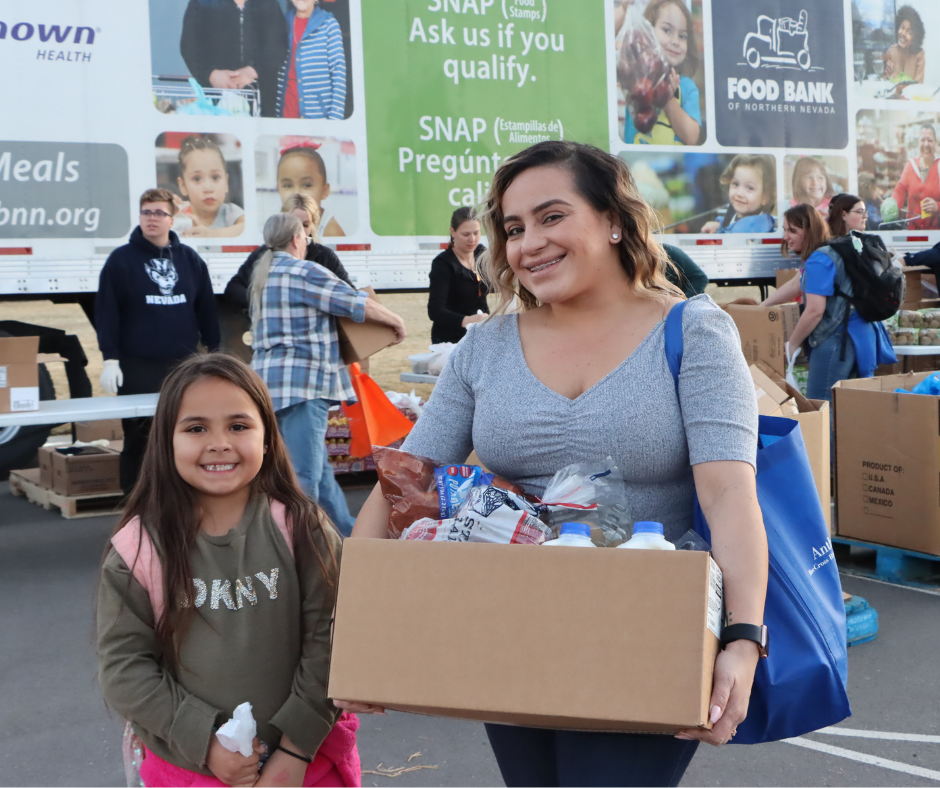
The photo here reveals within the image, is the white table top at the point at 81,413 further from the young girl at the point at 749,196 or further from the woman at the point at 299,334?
the young girl at the point at 749,196

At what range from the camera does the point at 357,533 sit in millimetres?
1712

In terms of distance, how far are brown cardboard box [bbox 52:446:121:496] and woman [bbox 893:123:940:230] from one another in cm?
767

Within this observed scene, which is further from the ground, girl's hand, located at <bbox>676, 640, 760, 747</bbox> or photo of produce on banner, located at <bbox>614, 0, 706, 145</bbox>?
photo of produce on banner, located at <bbox>614, 0, 706, 145</bbox>

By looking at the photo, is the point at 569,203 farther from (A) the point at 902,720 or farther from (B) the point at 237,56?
(B) the point at 237,56

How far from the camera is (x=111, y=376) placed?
601 cm

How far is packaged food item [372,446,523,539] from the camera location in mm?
1649

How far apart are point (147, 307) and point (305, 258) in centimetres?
107

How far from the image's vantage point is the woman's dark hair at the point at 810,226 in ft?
21.1

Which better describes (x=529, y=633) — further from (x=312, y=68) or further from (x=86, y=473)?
Answer: (x=312, y=68)

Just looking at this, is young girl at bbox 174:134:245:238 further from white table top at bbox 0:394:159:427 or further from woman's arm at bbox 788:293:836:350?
woman's arm at bbox 788:293:836:350

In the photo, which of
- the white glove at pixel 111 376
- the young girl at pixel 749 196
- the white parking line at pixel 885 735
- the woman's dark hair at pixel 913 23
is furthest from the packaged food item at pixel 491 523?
the woman's dark hair at pixel 913 23

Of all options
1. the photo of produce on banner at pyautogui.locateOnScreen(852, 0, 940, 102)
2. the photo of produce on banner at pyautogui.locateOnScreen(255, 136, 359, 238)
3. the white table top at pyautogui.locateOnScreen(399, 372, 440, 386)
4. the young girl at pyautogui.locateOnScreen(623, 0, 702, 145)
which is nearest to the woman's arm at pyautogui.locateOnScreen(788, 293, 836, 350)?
the white table top at pyautogui.locateOnScreen(399, 372, 440, 386)

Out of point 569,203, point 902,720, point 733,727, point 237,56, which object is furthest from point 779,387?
point 237,56

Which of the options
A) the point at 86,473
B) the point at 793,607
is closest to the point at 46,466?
the point at 86,473
